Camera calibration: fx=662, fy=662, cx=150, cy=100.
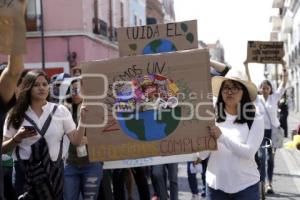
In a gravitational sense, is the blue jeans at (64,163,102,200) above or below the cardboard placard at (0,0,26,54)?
below

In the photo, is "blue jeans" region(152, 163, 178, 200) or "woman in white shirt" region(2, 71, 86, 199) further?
"blue jeans" region(152, 163, 178, 200)

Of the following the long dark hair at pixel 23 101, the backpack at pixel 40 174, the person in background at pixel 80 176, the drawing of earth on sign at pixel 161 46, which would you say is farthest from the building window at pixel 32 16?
the backpack at pixel 40 174

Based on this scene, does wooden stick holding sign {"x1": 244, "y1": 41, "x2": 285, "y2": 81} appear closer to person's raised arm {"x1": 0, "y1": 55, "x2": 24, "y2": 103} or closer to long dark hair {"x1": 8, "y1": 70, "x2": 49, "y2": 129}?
long dark hair {"x1": 8, "y1": 70, "x2": 49, "y2": 129}

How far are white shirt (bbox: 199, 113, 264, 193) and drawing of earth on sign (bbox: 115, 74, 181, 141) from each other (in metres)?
0.35

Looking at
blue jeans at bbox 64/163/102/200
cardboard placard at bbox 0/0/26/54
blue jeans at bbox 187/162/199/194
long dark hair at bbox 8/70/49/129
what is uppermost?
cardboard placard at bbox 0/0/26/54

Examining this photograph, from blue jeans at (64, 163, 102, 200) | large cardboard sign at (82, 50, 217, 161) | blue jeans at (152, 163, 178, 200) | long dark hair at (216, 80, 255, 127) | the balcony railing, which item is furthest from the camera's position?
the balcony railing

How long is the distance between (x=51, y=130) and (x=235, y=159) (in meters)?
1.37

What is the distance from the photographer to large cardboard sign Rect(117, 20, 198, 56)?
5710 millimetres

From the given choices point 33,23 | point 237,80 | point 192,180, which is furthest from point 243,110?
point 33,23

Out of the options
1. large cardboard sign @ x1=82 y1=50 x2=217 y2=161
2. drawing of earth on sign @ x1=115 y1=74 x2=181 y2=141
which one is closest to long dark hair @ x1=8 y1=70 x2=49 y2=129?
large cardboard sign @ x1=82 y1=50 x2=217 y2=161

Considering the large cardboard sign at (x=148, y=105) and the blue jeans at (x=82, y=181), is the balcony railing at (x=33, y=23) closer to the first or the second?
the blue jeans at (x=82, y=181)

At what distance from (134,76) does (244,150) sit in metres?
0.91

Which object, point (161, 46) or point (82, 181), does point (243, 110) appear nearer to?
point (161, 46)

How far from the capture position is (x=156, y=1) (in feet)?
138
